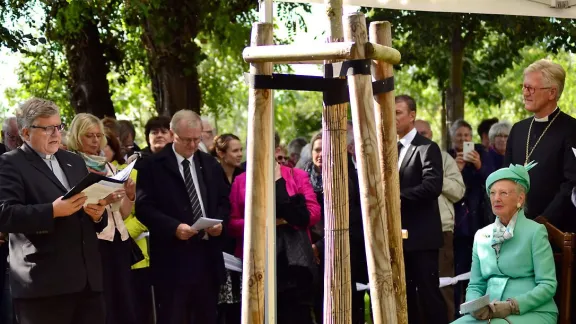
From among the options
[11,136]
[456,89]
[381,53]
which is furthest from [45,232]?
[456,89]

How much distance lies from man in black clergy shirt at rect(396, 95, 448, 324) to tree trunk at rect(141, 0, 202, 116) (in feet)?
13.6

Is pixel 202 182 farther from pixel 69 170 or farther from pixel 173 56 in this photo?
pixel 173 56

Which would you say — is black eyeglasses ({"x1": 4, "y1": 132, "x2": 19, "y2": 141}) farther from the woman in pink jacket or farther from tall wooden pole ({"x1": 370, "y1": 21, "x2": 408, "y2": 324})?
tall wooden pole ({"x1": 370, "y1": 21, "x2": 408, "y2": 324})

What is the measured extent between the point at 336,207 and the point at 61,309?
2757 mm

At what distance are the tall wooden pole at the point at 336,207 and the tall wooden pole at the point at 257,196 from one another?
0.95 ft

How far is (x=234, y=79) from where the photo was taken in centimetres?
2808

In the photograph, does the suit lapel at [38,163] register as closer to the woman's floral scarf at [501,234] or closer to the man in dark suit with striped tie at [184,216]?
the man in dark suit with striped tie at [184,216]

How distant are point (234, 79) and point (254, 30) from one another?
2240cm

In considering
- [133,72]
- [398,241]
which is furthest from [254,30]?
[133,72]

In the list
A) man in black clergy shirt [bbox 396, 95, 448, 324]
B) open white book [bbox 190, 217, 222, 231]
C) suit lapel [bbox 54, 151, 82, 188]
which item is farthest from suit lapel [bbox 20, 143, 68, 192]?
man in black clergy shirt [bbox 396, 95, 448, 324]

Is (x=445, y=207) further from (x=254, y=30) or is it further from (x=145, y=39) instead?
(x=254, y=30)

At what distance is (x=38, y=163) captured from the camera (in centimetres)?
763

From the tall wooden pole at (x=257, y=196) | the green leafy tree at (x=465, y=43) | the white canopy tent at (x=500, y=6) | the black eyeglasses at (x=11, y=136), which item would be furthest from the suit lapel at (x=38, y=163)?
the green leafy tree at (x=465, y=43)

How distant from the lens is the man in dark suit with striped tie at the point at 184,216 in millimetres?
9695
